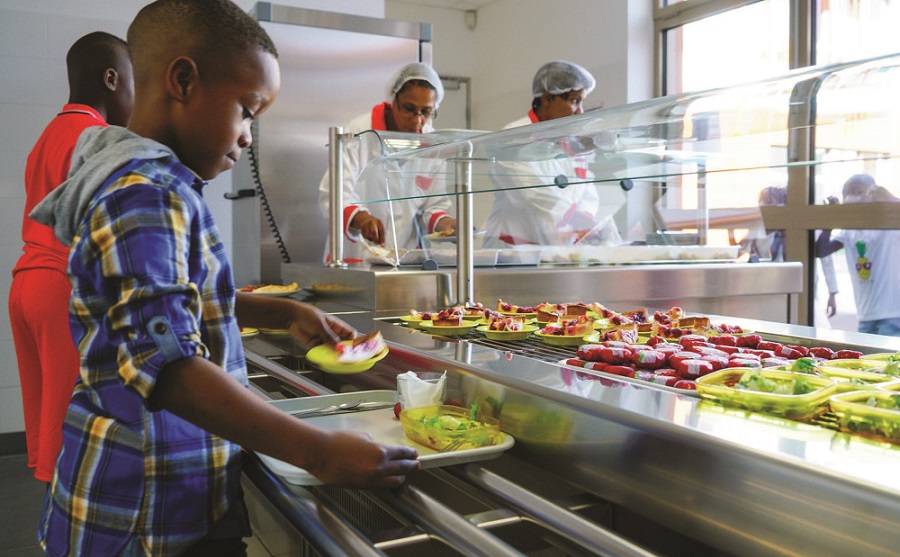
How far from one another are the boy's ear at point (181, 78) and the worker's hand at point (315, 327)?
17.0 inches

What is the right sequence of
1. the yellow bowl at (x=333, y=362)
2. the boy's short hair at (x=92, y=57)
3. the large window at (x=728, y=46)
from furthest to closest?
the large window at (x=728, y=46) → the boy's short hair at (x=92, y=57) → the yellow bowl at (x=333, y=362)

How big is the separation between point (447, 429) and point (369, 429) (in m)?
0.18

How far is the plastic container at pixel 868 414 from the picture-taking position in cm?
80

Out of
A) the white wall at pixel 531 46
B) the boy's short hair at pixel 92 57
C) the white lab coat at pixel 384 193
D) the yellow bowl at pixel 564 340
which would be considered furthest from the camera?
the white wall at pixel 531 46

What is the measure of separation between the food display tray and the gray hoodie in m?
0.39

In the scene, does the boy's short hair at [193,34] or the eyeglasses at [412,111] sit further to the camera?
the eyeglasses at [412,111]

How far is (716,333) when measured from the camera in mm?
1517

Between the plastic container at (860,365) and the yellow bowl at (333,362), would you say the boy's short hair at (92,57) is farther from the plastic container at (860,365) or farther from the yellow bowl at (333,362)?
the plastic container at (860,365)

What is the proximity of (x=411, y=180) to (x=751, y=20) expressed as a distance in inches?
151

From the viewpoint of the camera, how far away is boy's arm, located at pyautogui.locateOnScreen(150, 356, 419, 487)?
0.85 meters

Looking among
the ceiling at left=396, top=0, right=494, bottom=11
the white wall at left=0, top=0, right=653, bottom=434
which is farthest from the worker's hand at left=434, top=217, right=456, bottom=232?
the ceiling at left=396, top=0, right=494, bottom=11

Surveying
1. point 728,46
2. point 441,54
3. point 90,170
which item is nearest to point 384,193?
point 90,170

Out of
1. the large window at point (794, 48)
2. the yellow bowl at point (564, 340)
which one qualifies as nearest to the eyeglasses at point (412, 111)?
the large window at point (794, 48)

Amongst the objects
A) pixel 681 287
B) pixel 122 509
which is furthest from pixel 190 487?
pixel 681 287
